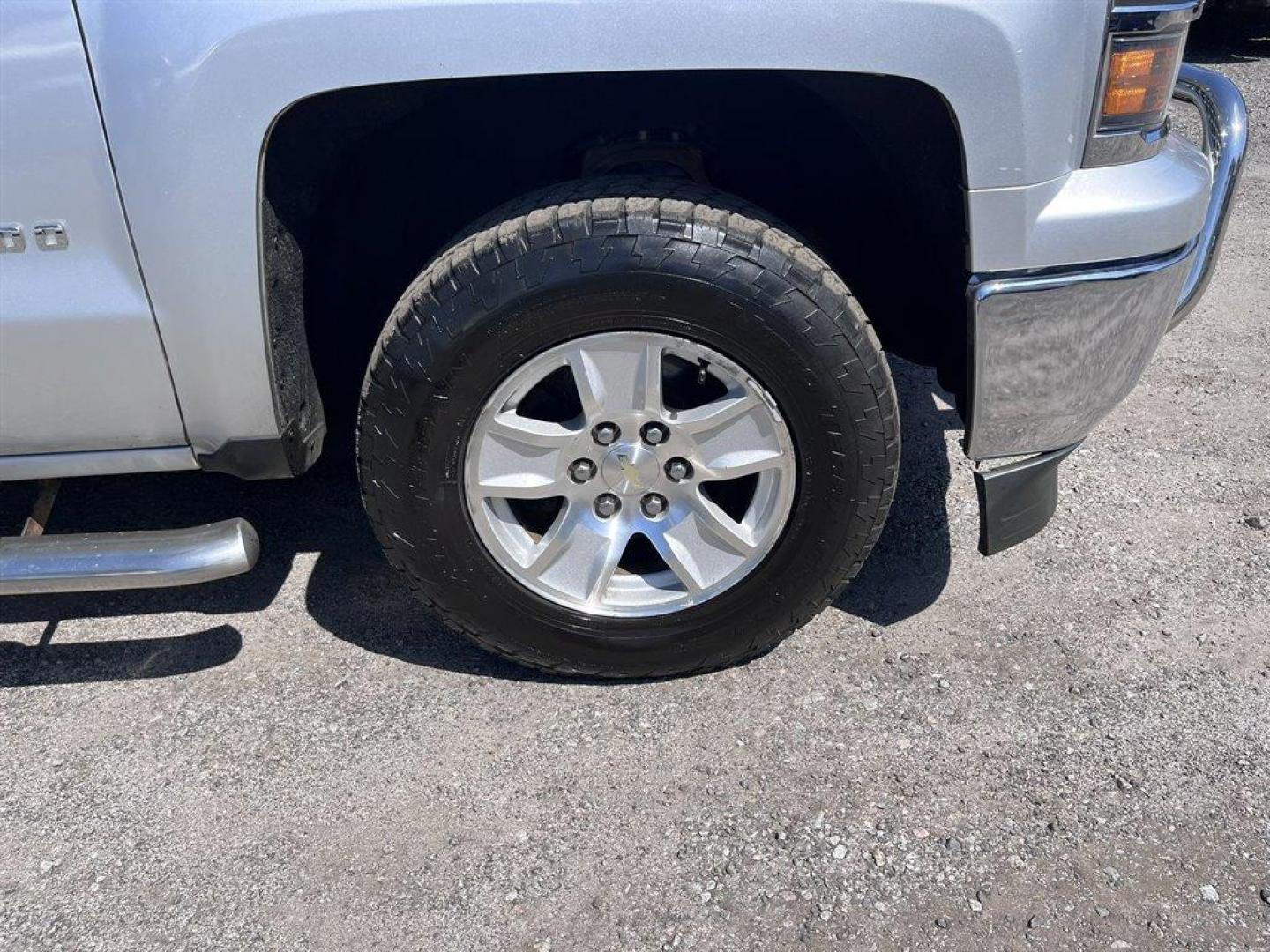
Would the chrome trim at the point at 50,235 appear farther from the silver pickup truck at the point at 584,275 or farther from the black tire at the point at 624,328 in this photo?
the black tire at the point at 624,328

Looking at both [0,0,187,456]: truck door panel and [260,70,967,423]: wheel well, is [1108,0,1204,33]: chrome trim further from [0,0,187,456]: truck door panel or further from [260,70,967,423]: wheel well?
[0,0,187,456]: truck door panel

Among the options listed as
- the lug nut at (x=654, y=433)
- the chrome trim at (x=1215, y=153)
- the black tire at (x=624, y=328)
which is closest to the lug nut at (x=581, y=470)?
the lug nut at (x=654, y=433)

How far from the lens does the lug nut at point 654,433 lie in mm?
2246

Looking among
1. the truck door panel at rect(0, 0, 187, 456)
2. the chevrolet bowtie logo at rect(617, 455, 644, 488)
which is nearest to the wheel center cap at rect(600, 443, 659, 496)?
the chevrolet bowtie logo at rect(617, 455, 644, 488)

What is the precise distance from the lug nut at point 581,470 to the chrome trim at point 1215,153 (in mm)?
1340

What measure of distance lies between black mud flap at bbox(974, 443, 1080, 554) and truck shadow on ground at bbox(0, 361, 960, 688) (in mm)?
362

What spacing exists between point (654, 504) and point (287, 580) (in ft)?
3.58

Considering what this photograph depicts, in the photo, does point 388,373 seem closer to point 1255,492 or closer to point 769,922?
point 769,922

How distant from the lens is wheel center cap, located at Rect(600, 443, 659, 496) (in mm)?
2271

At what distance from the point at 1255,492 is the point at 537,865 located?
227 cm

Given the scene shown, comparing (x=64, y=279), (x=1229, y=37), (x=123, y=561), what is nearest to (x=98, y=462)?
(x=123, y=561)

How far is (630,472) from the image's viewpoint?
2.29m

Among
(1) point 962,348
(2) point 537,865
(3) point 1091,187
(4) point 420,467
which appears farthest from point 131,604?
(3) point 1091,187

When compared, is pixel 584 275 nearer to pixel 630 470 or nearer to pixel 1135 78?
pixel 630 470
